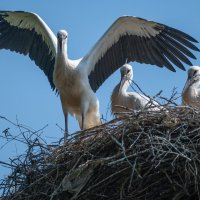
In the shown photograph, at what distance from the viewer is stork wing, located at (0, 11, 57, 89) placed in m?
9.93

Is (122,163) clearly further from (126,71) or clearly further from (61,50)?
(126,71)

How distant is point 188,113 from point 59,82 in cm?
241

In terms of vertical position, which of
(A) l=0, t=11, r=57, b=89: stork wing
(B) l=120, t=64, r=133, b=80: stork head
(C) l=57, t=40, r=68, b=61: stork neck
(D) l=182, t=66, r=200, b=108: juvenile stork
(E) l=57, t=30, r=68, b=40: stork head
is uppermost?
(A) l=0, t=11, r=57, b=89: stork wing

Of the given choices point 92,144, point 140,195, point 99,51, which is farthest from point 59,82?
point 140,195

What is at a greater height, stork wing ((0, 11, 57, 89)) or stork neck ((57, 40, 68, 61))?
stork wing ((0, 11, 57, 89))

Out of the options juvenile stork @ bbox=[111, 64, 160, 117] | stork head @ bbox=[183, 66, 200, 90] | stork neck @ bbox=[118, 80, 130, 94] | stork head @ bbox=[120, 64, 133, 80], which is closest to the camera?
juvenile stork @ bbox=[111, 64, 160, 117]

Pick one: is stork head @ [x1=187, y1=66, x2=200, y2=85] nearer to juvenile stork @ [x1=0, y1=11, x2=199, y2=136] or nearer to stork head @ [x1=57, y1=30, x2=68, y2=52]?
juvenile stork @ [x1=0, y1=11, x2=199, y2=136]

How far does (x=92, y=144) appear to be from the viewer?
7.27 meters

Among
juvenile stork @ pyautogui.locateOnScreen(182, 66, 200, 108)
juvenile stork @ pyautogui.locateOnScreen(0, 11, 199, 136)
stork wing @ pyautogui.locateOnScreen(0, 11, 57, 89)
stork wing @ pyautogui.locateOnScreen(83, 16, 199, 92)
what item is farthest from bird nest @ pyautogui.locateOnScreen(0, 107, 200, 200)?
stork wing @ pyautogui.locateOnScreen(0, 11, 57, 89)

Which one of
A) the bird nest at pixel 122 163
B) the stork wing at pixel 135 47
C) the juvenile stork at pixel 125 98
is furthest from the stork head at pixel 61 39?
the bird nest at pixel 122 163

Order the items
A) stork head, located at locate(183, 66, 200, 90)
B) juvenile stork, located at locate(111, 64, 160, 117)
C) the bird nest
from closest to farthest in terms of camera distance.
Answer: the bird nest
juvenile stork, located at locate(111, 64, 160, 117)
stork head, located at locate(183, 66, 200, 90)

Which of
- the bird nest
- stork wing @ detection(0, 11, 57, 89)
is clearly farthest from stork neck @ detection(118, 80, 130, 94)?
the bird nest

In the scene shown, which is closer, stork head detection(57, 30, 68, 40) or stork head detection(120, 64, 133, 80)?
stork head detection(57, 30, 68, 40)

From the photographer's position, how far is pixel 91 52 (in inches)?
380
